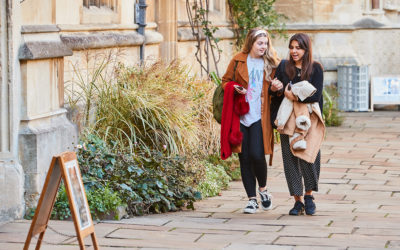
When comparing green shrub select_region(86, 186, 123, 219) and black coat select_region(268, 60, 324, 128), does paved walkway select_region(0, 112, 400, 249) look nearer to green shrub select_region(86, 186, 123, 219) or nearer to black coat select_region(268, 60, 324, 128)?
green shrub select_region(86, 186, 123, 219)

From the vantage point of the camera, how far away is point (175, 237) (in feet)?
20.1

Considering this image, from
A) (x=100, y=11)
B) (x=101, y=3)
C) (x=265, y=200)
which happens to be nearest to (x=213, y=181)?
(x=265, y=200)

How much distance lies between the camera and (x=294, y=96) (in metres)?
6.98

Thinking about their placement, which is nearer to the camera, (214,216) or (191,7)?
(214,216)

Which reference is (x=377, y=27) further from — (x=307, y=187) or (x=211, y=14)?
(x=307, y=187)

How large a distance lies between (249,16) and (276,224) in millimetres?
9522

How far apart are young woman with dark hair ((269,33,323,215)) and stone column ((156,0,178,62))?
535 cm

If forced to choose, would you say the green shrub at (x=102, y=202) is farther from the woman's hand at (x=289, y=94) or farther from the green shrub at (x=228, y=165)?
the green shrub at (x=228, y=165)

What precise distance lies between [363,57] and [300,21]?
1.92m

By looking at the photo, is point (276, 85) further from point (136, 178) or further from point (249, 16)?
point (249, 16)

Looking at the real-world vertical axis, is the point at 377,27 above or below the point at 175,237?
above

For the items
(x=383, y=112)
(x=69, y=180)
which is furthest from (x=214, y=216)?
(x=383, y=112)

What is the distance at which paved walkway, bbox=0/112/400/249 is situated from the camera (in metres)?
5.91

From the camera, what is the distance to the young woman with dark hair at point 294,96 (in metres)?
7.01
